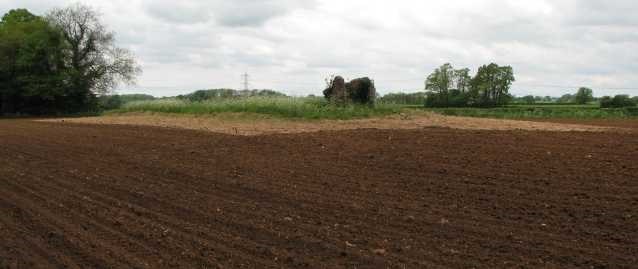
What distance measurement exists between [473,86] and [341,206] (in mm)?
48214

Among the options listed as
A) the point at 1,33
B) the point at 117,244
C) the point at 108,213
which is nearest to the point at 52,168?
the point at 108,213

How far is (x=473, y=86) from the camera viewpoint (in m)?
52.3

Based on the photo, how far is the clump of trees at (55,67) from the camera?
3619cm

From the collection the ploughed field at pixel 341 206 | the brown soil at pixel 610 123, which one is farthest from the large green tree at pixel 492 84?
the ploughed field at pixel 341 206

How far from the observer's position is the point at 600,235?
5.33 m

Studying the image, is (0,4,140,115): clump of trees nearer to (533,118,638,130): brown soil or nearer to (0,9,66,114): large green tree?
(0,9,66,114): large green tree

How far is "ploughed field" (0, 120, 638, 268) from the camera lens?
16.6 feet

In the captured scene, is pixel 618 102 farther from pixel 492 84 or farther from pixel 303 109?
pixel 303 109

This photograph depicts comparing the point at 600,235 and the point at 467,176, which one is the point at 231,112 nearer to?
the point at 467,176

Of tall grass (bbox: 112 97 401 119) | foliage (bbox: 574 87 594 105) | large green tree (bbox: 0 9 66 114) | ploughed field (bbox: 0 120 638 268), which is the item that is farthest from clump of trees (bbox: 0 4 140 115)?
foliage (bbox: 574 87 594 105)

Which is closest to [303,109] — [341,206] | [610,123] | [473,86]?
[610,123]

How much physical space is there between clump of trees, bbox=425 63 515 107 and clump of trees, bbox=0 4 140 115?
25500 mm

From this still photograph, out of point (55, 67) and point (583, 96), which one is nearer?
point (55, 67)

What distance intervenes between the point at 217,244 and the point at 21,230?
2335 millimetres
